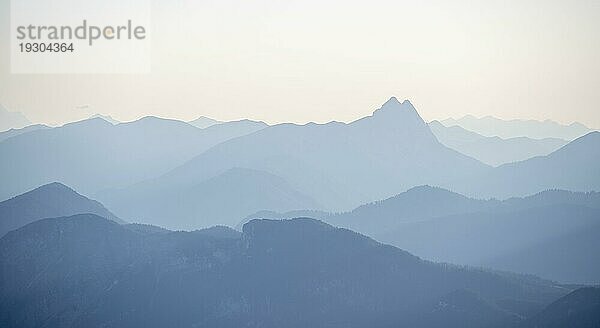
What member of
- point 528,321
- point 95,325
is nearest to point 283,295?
point 95,325

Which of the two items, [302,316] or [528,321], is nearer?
[528,321]

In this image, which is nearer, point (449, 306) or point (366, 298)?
point (449, 306)

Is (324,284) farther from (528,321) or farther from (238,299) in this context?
(528,321)

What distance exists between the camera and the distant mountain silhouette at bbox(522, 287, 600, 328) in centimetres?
16250

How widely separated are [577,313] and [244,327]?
225 ft

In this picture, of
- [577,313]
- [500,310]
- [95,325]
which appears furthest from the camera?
[95,325]

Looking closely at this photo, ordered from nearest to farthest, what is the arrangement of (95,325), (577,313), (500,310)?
(577,313) < (500,310) < (95,325)

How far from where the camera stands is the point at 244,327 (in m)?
191

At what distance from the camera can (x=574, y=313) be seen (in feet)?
541

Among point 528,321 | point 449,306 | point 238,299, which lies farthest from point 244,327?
point 528,321

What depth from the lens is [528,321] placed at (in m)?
172

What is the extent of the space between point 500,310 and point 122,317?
82496 mm

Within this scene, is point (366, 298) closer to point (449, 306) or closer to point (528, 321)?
point (449, 306)

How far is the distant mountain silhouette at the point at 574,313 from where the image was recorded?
162 meters
